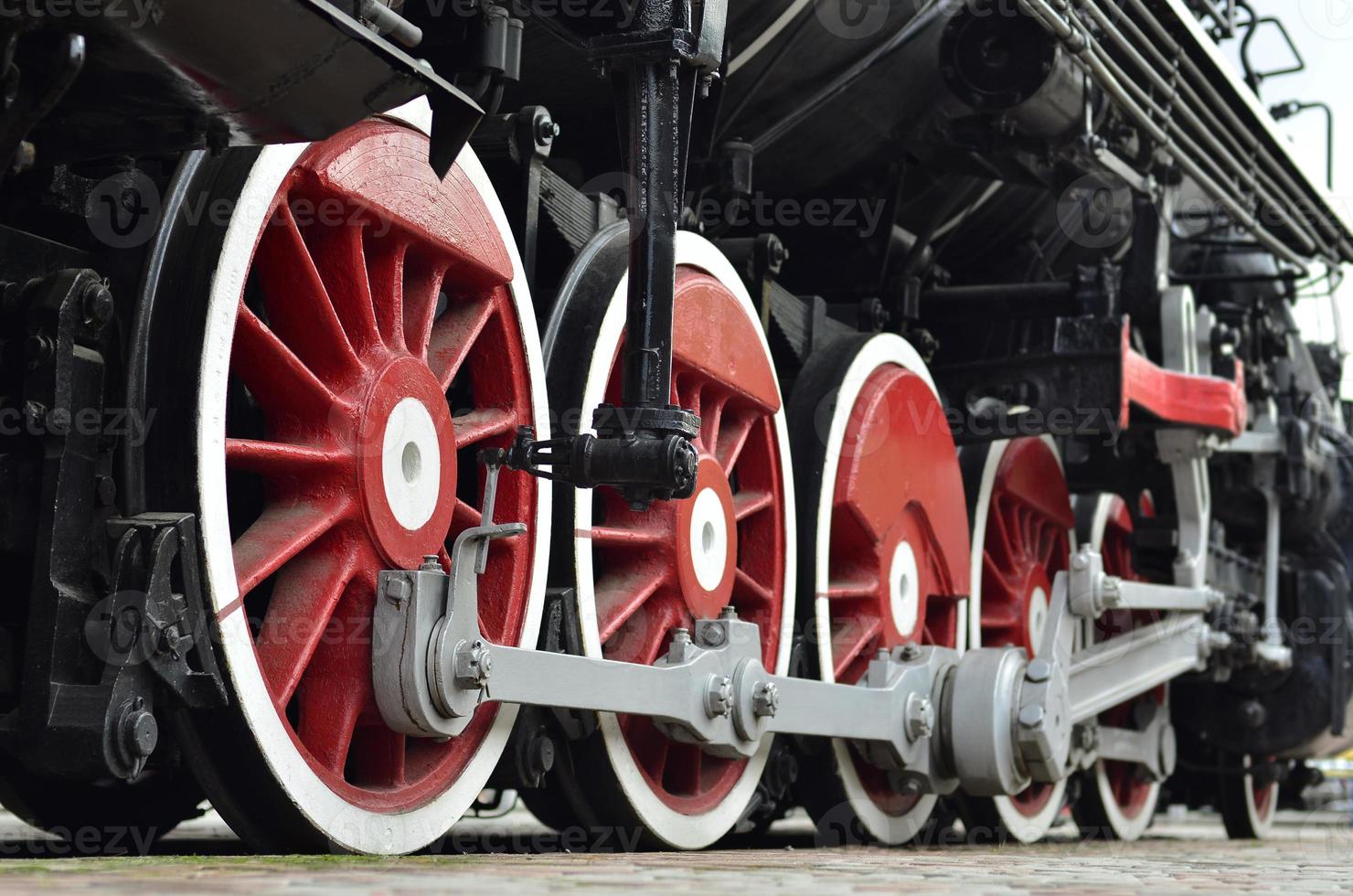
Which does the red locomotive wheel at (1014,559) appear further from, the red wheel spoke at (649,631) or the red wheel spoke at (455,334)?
the red wheel spoke at (455,334)

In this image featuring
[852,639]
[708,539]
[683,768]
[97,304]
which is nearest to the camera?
[97,304]

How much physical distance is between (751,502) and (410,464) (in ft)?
4.06

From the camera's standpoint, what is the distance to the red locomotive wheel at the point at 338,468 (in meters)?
2.20

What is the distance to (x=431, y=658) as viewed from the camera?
97.0 inches

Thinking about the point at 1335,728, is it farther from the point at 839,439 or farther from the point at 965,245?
the point at 839,439

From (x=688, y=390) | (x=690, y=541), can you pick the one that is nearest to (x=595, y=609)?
(x=690, y=541)

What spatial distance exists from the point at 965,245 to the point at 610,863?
354 cm

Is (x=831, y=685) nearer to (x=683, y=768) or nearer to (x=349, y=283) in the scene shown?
(x=683, y=768)

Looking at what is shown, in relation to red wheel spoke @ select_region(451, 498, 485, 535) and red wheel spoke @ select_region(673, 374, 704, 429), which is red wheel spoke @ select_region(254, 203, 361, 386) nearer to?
red wheel spoke @ select_region(451, 498, 485, 535)

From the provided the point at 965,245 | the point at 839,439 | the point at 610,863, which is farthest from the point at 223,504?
the point at 965,245

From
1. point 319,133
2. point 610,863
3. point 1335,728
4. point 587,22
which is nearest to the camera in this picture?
point 319,133

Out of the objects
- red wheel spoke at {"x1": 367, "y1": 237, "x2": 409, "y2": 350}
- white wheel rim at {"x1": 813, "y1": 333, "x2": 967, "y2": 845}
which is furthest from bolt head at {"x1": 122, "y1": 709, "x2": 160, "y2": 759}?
white wheel rim at {"x1": 813, "y1": 333, "x2": 967, "y2": 845}

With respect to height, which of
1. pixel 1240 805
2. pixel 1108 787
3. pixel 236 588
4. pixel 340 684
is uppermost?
pixel 236 588

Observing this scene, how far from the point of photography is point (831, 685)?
11.7 feet
